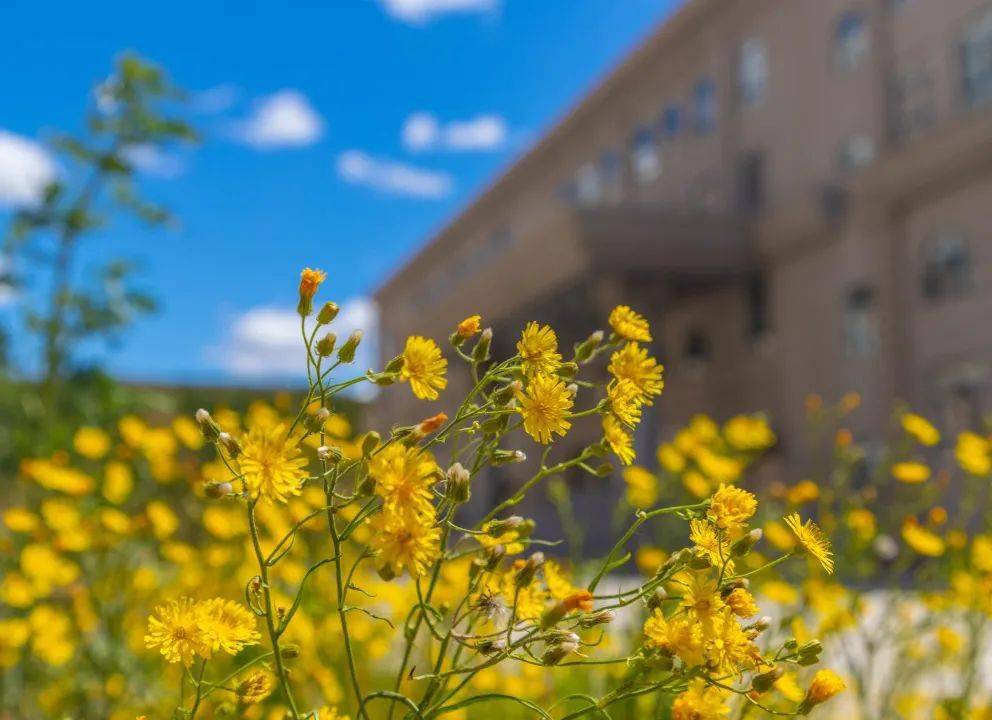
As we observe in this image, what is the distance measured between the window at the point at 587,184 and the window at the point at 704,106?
4112mm

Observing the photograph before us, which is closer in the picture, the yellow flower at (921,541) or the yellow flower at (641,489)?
the yellow flower at (921,541)

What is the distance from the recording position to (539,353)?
1245mm

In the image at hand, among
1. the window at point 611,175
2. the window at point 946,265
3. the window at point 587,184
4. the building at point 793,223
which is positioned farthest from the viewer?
the window at point 587,184

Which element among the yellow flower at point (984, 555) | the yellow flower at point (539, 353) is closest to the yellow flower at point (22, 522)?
the yellow flower at point (539, 353)

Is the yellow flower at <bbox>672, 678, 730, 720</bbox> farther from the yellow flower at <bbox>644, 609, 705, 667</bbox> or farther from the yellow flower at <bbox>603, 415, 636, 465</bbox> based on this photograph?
the yellow flower at <bbox>603, 415, 636, 465</bbox>

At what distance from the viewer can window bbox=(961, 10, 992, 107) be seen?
14383mm

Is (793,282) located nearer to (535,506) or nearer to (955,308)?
(955,308)

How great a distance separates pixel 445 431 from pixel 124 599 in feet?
8.55

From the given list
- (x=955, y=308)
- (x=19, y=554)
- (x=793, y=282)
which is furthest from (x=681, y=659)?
(x=793, y=282)

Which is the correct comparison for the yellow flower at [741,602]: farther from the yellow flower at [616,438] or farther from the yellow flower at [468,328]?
the yellow flower at [468,328]

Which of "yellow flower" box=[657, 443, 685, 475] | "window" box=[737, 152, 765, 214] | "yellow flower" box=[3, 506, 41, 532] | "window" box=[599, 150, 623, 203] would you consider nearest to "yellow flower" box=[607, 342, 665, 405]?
"yellow flower" box=[657, 443, 685, 475]

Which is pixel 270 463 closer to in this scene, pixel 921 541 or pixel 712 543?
pixel 712 543

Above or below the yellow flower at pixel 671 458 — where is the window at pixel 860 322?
above

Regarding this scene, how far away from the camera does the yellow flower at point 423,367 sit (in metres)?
1.18
